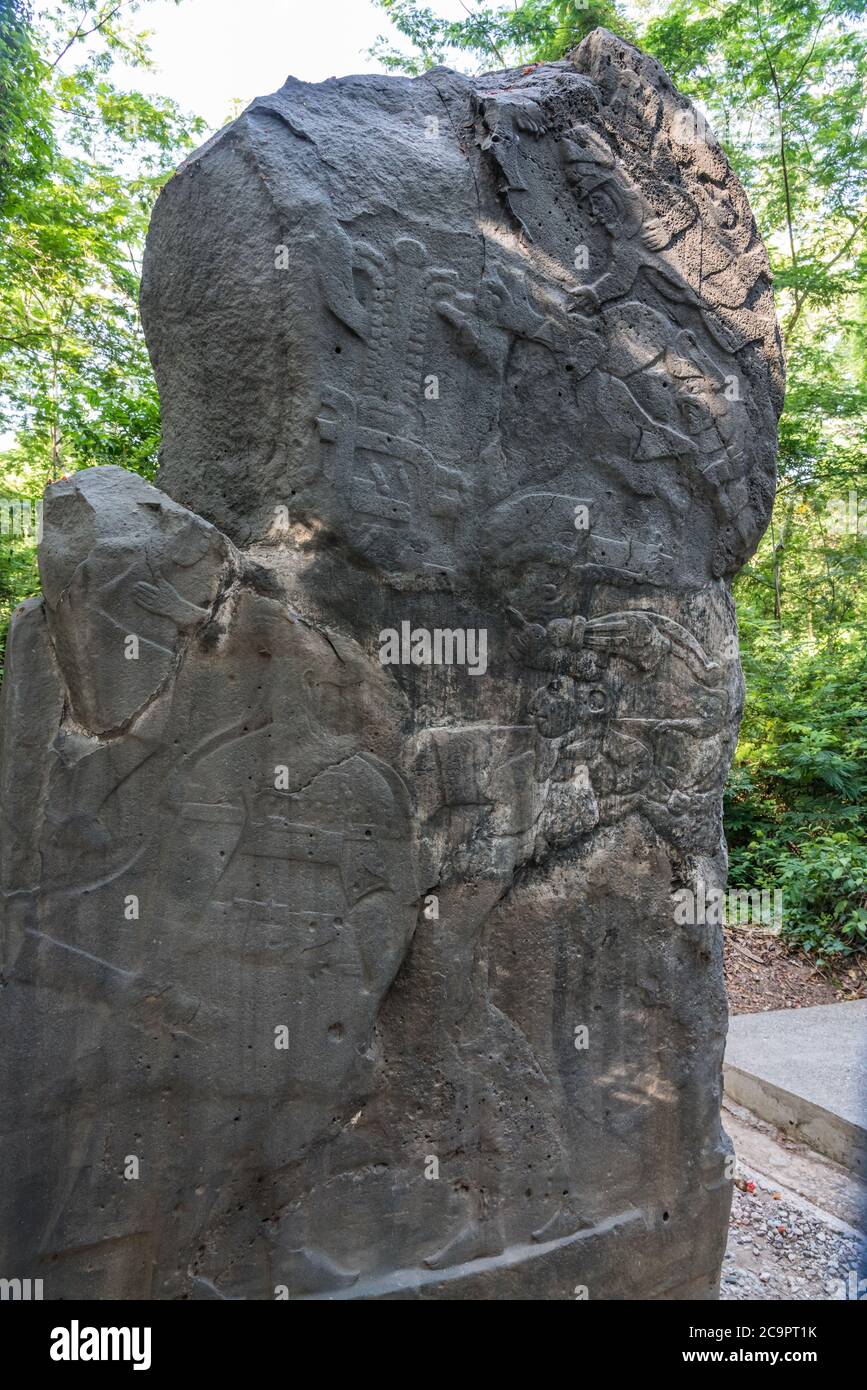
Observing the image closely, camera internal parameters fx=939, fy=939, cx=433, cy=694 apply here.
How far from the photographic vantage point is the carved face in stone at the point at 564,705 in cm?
262

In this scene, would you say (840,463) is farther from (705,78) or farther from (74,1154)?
(74,1154)

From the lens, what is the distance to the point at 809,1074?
4457 mm

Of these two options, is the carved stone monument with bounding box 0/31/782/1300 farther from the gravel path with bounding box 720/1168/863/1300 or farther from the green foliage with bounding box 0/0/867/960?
the green foliage with bounding box 0/0/867/960

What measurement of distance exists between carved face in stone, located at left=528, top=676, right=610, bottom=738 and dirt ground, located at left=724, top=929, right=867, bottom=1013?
13.4 feet

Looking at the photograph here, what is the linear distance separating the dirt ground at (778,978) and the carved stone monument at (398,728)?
3574 millimetres

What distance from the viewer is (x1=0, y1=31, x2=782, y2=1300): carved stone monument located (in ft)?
7.00

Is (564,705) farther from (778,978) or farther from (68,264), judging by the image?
(68,264)

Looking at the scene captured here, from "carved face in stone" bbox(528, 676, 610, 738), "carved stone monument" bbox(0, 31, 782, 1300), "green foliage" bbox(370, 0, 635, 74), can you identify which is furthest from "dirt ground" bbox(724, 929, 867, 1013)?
"green foliage" bbox(370, 0, 635, 74)

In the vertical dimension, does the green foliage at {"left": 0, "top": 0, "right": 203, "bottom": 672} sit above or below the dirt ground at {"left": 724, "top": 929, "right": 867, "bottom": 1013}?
above

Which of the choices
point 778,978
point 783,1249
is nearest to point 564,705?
point 783,1249

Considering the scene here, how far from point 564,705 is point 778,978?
4.63 meters

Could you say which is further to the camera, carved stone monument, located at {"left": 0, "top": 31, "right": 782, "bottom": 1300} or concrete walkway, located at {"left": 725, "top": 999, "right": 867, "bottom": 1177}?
concrete walkway, located at {"left": 725, "top": 999, "right": 867, "bottom": 1177}

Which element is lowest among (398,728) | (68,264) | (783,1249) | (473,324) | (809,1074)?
(783,1249)
